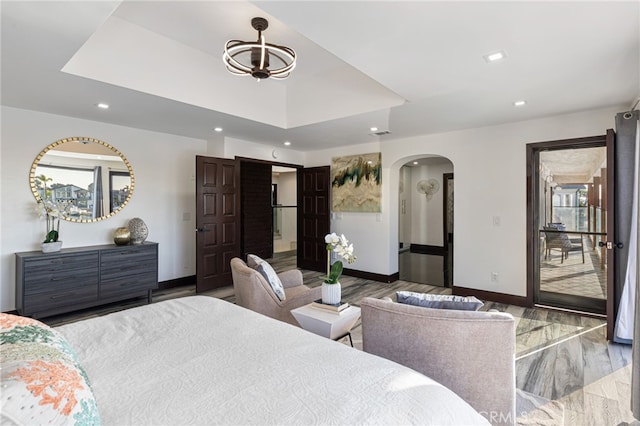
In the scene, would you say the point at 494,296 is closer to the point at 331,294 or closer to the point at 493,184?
the point at 493,184

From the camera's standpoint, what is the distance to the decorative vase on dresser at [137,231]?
4.33 m

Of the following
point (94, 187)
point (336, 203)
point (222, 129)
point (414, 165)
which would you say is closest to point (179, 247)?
point (94, 187)

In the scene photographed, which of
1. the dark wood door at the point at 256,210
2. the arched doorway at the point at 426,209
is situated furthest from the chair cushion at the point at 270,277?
the arched doorway at the point at 426,209

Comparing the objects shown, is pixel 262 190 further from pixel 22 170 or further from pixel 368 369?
pixel 368 369

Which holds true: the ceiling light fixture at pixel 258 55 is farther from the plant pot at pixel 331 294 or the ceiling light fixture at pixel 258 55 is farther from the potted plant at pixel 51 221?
the potted plant at pixel 51 221

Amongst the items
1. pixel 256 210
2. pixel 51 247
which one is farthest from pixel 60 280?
pixel 256 210

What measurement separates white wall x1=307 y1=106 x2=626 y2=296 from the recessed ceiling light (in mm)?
2122

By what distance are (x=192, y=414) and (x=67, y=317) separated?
3.82 metres

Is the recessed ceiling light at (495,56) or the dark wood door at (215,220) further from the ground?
the recessed ceiling light at (495,56)

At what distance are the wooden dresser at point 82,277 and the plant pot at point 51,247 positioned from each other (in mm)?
62

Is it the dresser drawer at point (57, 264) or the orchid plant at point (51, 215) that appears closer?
the dresser drawer at point (57, 264)

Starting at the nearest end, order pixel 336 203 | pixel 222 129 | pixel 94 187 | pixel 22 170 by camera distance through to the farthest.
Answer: pixel 22 170
pixel 94 187
pixel 222 129
pixel 336 203

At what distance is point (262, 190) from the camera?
7762mm

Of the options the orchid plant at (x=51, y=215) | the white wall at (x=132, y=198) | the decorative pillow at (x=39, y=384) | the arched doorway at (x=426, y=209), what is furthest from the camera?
the arched doorway at (x=426, y=209)
